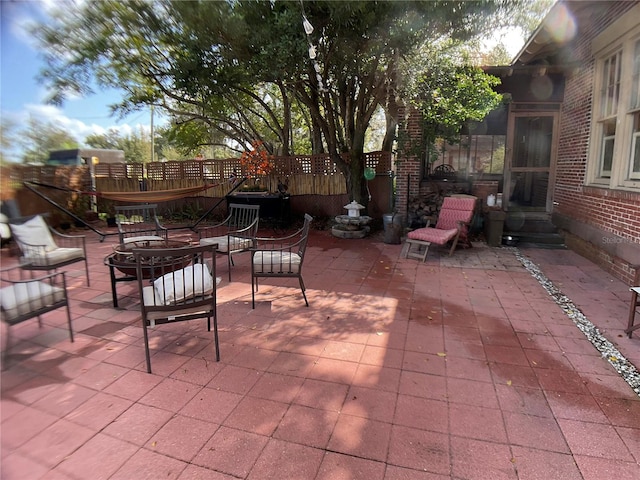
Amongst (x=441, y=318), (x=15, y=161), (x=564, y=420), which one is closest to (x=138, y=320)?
(x=15, y=161)

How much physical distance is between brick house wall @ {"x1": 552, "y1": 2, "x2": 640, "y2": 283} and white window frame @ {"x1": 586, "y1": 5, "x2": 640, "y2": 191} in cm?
14

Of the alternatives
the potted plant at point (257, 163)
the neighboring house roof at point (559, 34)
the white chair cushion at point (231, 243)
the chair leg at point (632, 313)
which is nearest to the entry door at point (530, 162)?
the neighboring house roof at point (559, 34)

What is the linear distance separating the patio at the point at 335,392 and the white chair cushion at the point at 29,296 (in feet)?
0.54

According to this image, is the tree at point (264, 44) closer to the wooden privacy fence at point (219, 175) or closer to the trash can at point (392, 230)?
the wooden privacy fence at point (219, 175)

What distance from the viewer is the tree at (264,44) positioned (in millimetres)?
1603

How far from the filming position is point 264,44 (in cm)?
431

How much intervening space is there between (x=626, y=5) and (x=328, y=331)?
194 inches

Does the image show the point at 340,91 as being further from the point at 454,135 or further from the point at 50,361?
the point at 50,361

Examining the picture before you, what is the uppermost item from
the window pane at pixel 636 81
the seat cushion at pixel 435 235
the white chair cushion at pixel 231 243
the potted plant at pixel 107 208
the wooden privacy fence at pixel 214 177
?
the window pane at pixel 636 81

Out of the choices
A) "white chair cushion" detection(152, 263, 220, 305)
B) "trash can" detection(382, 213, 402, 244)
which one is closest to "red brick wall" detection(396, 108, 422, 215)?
"trash can" detection(382, 213, 402, 244)

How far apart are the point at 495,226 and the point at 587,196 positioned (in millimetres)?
1212

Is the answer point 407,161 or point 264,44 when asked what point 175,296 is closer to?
point 264,44

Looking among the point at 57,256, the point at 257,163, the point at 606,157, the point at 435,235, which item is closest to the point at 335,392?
A: the point at 57,256

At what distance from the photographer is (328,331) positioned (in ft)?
9.32
